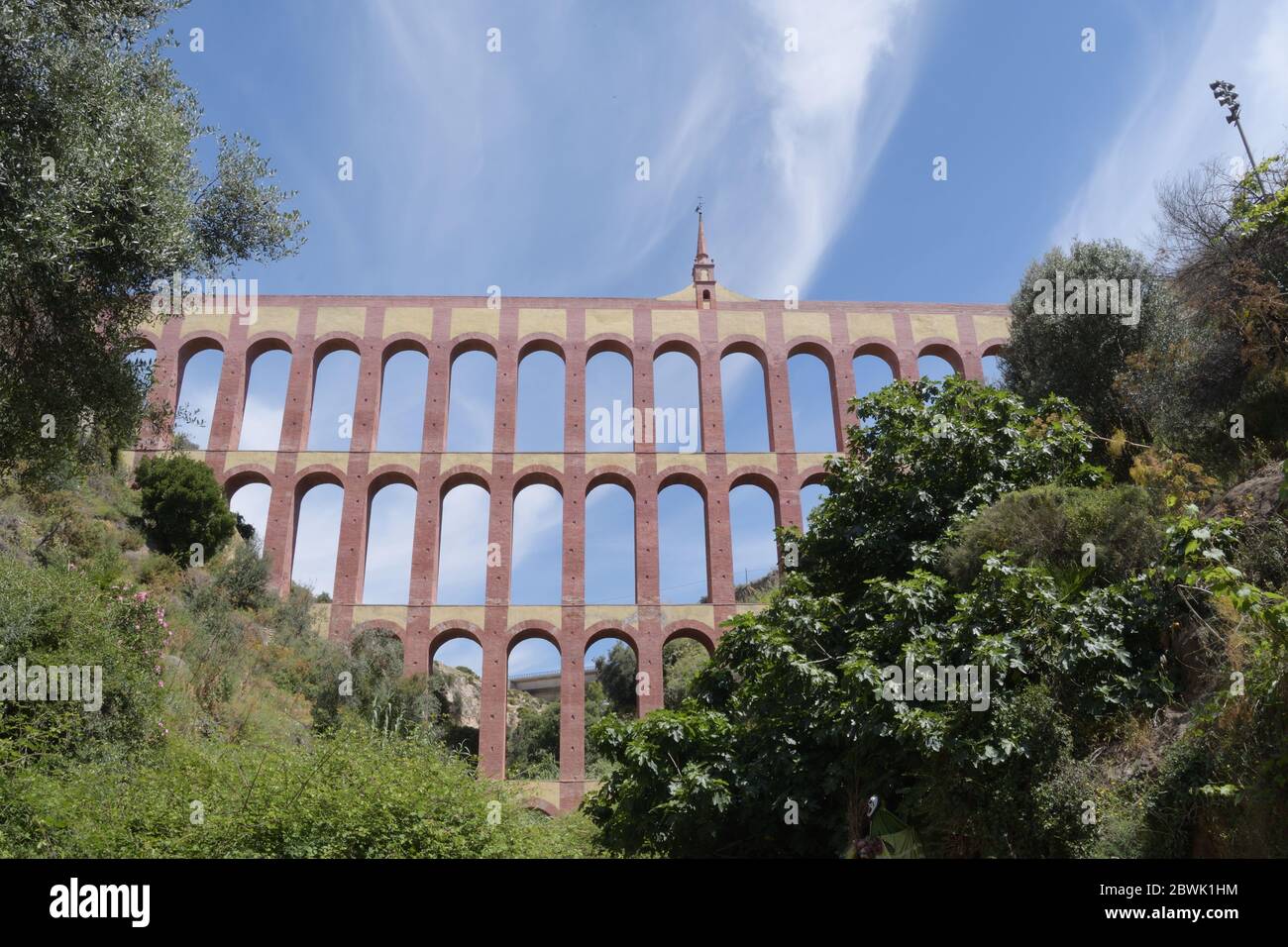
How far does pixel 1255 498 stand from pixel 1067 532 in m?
1.76

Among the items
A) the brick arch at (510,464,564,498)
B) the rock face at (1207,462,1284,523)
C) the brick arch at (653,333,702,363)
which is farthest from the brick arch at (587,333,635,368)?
the rock face at (1207,462,1284,523)

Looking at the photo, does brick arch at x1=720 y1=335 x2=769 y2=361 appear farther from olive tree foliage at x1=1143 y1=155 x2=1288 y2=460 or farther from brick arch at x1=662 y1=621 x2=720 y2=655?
olive tree foliage at x1=1143 y1=155 x2=1288 y2=460

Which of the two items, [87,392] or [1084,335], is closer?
[87,392]

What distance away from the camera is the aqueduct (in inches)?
1049

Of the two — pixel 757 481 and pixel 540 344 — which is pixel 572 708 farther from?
pixel 540 344

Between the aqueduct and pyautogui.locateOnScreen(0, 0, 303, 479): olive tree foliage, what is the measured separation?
1624 centimetres

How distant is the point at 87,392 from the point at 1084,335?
1608cm

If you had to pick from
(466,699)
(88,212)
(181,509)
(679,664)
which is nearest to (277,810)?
(88,212)

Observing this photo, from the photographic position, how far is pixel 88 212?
9.01 m

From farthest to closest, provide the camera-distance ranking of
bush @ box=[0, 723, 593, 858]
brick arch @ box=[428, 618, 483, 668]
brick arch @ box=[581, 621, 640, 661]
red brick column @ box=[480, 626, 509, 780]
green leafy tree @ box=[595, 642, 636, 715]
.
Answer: green leafy tree @ box=[595, 642, 636, 715] < brick arch @ box=[581, 621, 640, 661] < brick arch @ box=[428, 618, 483, 668] < red brick column @ box=[480, 626, 509, 780] < bush @ box=[0, 723, 593, 858]

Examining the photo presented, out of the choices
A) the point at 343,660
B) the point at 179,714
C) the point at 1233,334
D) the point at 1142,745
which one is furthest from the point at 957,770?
the point at 343,660

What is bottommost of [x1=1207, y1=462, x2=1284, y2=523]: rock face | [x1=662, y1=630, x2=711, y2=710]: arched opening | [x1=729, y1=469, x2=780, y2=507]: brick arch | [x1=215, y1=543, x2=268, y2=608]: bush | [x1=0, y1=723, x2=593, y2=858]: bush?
[x1=0, y1=723, x2=593, y2=858]: bush

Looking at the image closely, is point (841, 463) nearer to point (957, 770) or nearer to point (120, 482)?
point (957, 770)
